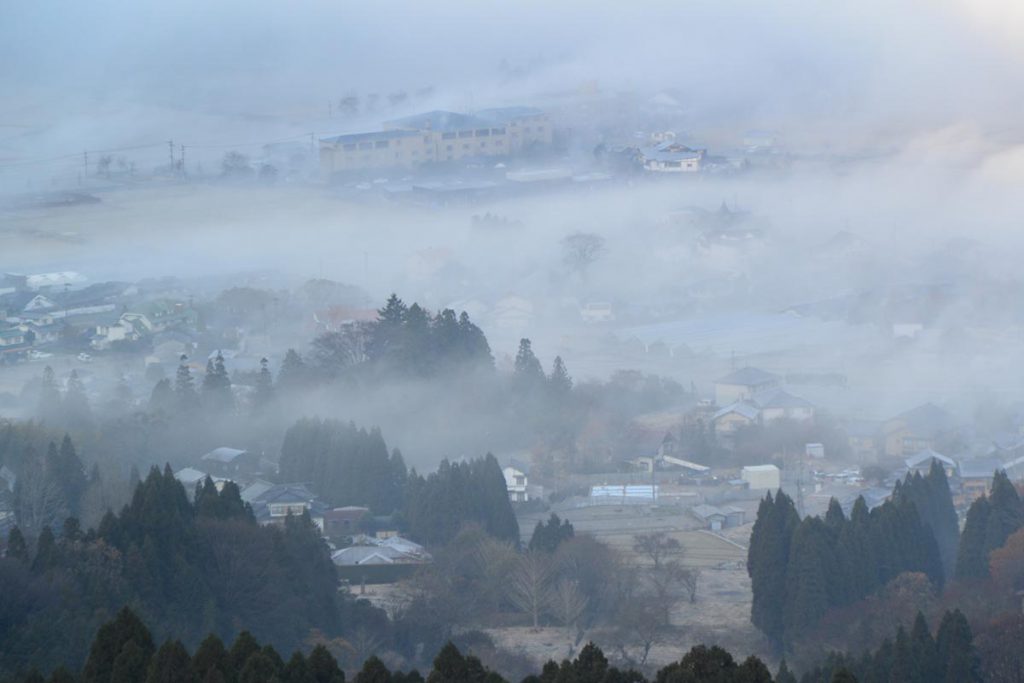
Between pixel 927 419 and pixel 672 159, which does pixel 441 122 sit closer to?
pixel 672 159

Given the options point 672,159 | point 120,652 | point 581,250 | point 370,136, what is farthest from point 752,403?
point 672,159

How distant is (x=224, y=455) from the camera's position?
15.5 metres

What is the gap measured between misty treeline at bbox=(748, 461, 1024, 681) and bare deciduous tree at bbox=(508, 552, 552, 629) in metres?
1.07

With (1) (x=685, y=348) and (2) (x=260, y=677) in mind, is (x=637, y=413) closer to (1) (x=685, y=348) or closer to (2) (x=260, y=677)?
(1) (x=685, y=348)

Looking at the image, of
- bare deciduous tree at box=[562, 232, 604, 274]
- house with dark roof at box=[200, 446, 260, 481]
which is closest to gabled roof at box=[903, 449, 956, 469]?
house with dark roof at box=[200, 446, 260, 481]

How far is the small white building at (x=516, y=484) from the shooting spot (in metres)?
14.9

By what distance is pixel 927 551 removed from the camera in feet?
39.3

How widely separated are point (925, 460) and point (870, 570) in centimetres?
368

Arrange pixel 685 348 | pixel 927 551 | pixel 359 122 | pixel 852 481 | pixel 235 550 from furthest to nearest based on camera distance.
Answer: pixel 359 122, pixel 685 348, pixel 852 481, pixel 927 551, pixel 235 550

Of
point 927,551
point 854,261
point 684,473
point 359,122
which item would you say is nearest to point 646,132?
point 359,122

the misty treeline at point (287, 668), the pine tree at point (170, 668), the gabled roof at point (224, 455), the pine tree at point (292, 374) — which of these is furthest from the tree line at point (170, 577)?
the pine tree at point (292, 374)

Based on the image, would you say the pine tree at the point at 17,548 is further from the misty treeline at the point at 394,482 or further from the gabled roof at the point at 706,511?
the gabled roof at the point at 706,511

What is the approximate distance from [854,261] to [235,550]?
14.8 meters

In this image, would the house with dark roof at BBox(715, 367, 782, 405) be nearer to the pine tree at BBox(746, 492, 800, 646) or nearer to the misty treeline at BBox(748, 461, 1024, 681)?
the misty treeline at BBox(748, 461, 1024, 681)
